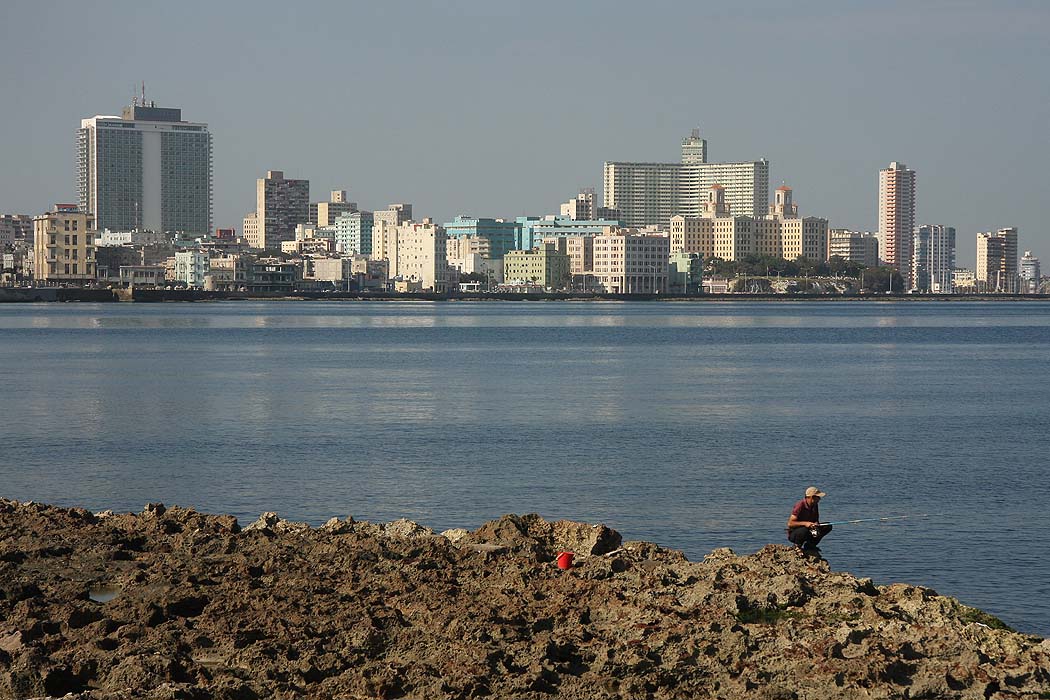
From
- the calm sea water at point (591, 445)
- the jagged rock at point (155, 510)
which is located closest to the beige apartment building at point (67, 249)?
the calm sea water at point (591, 445)

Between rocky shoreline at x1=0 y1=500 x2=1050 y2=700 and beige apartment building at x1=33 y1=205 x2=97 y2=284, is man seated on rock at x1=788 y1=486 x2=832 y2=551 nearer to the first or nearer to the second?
rocky shoreline at x1=0 y1=500 x2=1050 y2=700

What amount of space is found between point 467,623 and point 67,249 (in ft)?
573

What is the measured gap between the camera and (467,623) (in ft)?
37.3

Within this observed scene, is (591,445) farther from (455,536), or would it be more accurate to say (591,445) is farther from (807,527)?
(455,536)

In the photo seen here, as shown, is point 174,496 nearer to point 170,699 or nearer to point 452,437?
point 452,437

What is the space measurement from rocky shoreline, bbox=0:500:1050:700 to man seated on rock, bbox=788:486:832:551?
93cm

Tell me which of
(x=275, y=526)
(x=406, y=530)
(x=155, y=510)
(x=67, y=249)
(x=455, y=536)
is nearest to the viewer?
Result: (x=455, y=536)

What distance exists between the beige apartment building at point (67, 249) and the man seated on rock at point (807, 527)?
169068mm

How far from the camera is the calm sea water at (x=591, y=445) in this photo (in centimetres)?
1836

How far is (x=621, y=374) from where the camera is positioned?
1933 inches

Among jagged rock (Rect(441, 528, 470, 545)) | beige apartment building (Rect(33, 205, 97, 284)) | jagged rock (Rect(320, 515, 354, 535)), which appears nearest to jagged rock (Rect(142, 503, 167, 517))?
jagged rock (Rect(320, 515, 354, 535))

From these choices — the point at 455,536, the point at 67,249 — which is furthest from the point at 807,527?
the point at 67,249

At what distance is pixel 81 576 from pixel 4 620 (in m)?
1.96

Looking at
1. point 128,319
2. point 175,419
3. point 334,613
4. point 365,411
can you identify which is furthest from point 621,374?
point 128,319
